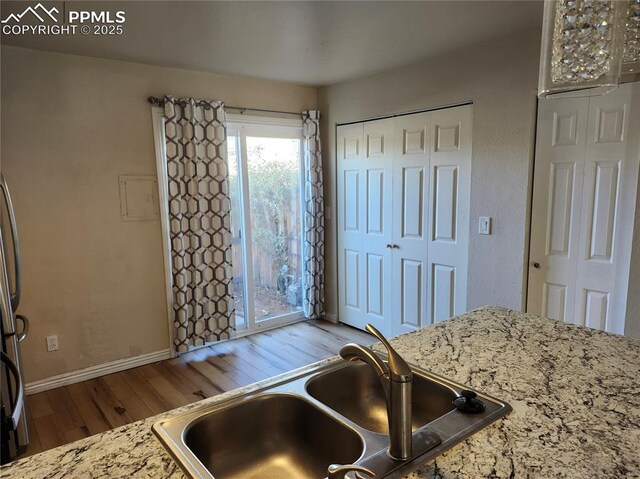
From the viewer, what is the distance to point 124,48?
9.23 feet

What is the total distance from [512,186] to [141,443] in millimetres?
2707

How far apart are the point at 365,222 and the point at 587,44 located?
314 cm

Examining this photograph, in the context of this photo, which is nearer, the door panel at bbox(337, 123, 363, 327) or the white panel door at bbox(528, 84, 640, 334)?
the white panel door at bbox(528, 84, 640, 334)

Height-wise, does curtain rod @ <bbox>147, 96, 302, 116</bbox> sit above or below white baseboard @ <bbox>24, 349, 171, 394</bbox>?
above

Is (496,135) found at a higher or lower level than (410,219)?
higher

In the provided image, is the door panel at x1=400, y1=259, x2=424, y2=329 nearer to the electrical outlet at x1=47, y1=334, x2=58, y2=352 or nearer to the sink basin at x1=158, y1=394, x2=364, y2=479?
the sink basin at x1=158, y1=394, x2=364, y2=479

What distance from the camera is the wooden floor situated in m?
2.62

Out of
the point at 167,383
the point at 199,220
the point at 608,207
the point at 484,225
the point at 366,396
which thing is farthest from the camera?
the point at 199,220

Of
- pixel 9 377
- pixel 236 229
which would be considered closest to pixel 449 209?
pixel 236 229

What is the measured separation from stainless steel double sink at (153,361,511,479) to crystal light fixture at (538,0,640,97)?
0.81 metres

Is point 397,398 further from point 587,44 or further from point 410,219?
point 410,219

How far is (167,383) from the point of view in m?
3.12

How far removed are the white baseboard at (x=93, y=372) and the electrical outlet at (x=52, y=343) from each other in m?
0.22

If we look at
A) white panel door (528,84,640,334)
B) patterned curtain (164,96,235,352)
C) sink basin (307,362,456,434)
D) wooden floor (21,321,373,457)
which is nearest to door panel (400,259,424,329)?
wooden floor (21,321,373,457)
